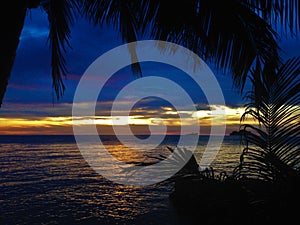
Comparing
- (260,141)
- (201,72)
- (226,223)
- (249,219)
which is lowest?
(226,223)

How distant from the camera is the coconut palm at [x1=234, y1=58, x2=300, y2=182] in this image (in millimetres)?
1792

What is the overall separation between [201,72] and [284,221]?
1555 millimetres

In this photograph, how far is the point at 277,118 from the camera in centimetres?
192

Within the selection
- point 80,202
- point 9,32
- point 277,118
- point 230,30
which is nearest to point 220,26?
point 230,30

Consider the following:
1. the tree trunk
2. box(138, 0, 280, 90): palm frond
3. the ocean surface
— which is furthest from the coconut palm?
the ocean surface

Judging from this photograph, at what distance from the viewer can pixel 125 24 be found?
131 inches

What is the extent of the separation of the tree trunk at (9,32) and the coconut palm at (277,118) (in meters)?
1.59

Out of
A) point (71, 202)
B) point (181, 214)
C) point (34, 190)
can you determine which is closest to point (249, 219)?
point (181, 214)

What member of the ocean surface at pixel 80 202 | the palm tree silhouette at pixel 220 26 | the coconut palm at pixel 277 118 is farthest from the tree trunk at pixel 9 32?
the ocean surface at pixel 80 202

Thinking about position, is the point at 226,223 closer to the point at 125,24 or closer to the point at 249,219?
the point at 249,219

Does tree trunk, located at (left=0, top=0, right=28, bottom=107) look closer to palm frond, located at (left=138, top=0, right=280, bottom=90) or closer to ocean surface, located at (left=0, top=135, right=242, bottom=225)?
palm frond, located at (left=138, top=0, right=280, bottom=90)

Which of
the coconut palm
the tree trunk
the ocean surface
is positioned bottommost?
the ocean surface

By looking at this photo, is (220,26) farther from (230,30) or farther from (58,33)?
(58,33)

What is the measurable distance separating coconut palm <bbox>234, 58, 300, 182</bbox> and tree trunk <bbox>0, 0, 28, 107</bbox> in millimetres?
1593
